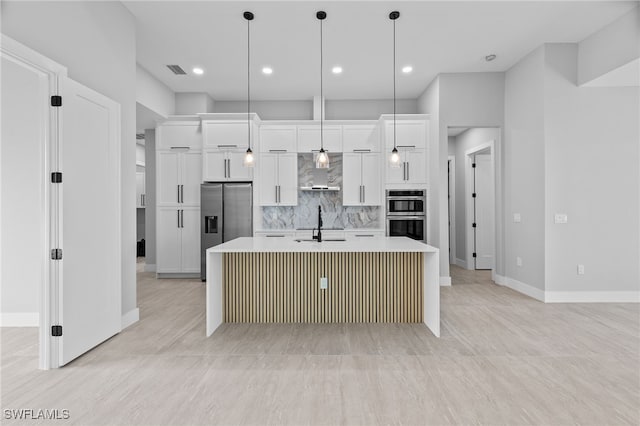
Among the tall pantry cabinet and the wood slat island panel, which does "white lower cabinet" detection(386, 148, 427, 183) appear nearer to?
the wood slat island panel

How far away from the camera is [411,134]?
581cm

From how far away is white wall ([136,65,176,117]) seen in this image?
16.7 ft

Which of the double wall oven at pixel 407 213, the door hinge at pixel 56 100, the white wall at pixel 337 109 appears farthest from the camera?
the white wall at pixel 337 109

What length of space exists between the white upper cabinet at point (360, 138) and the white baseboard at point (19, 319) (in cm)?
486

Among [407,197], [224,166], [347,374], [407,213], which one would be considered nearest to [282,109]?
[224,166]

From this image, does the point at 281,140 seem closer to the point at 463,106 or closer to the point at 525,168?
the point at 463,106

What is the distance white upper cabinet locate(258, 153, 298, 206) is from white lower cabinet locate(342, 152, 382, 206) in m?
0.93

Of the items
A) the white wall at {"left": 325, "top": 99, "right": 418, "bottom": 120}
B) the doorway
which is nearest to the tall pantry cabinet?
the white wall at {"left": 325, "top": 99, "right": 418, "bottom": 120}

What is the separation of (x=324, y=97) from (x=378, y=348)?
4889 millimetres

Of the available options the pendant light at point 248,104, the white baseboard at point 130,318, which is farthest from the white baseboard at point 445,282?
the white baseboard at point 130,318

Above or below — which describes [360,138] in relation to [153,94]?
below

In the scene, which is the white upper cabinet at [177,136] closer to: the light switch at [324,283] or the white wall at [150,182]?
the white wall at [150,182]

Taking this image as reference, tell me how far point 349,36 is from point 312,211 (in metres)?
3.11

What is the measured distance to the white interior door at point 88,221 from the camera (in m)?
2.66
